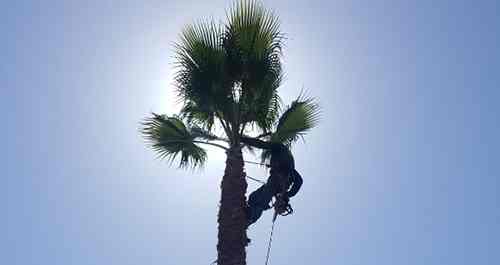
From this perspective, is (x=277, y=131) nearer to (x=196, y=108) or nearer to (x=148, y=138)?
(x=196, y=108)

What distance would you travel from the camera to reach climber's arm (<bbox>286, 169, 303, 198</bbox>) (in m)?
13.1

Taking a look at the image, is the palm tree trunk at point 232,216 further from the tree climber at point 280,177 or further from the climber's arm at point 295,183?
the climber's arm at point 295,183

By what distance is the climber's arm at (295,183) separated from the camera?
13.1m

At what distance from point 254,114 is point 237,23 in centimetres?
165

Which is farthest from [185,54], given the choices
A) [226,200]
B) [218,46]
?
[226,200]

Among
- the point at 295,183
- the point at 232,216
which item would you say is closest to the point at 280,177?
the point at 295,183

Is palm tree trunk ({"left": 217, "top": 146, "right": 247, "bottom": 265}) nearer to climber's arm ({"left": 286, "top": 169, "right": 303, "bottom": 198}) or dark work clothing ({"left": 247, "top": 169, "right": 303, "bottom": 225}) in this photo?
dark work clothing ({"left": 247, "top": 169, "right": 303, "bottom": 225})

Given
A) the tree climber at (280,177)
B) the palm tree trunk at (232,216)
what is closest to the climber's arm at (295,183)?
the tree climber at (280,177)

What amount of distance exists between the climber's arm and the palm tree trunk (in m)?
1.00

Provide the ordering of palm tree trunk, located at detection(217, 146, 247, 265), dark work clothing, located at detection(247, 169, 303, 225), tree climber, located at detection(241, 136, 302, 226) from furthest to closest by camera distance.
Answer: tree climber, located at detection(241, 136, 302, 226)
dark work clothing, located at detection(247, 169, 303, 225)
palm tree trunk, located at detection(217, 146, 247, 265)

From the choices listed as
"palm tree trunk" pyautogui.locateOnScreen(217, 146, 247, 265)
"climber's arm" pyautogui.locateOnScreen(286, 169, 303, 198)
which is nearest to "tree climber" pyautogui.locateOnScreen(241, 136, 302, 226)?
"climber's arm" pyautogui.locateOnScreen(286, 169, 303, 198)

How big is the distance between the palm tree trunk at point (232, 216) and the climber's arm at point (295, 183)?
1.00 metres

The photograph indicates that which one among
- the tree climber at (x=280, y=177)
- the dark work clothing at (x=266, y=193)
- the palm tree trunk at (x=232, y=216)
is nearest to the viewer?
the palm tree trunk at (x=232, y=216)

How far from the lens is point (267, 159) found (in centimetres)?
1366
